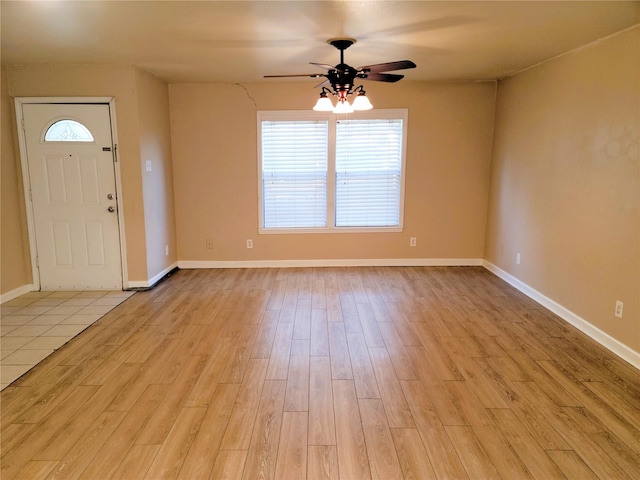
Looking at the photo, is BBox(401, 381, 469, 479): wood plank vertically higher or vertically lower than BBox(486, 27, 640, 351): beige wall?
lower

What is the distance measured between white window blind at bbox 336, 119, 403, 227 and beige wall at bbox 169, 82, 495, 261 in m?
0.18

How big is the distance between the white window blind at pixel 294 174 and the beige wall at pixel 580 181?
2.40 metres

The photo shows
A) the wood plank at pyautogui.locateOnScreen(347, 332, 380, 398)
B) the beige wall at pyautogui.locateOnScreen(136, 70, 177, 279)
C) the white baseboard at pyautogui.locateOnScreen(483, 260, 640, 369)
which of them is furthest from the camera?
the beige wall at pyautogui.locateOnScreen(136, 70, 177, 279)

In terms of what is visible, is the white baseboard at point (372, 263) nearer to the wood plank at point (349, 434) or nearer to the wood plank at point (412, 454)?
the wood plank at point (349, 434)

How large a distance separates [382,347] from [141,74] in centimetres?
387

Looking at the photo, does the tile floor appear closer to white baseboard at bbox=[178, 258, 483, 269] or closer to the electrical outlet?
white baseboard at bbox=[178, 258, 483, 269]

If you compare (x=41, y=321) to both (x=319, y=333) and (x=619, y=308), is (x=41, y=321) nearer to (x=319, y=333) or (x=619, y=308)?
(x=319, y=333)

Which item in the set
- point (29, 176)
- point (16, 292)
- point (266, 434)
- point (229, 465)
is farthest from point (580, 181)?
point (16, 292)

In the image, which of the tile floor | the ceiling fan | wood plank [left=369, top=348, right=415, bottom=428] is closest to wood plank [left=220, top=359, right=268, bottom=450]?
wood plank [left=369, top=348, right=415, bottom=428]

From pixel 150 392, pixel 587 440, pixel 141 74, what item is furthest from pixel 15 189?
pixel 587 440

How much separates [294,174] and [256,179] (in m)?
0.52

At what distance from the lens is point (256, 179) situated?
5422 mm

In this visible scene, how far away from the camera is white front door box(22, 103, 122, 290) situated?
4.32 m

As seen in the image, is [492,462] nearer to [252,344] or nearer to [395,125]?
Result: [252,344]
